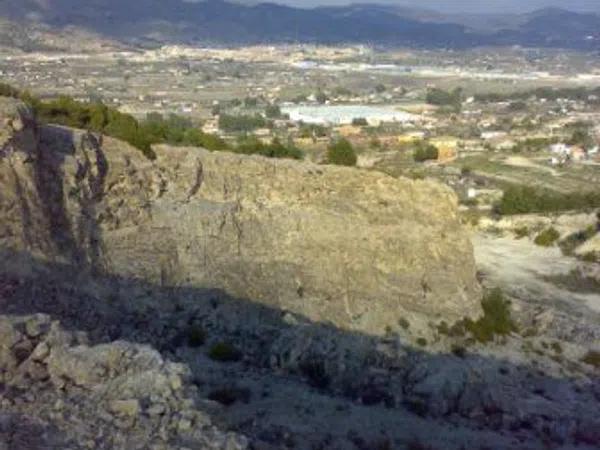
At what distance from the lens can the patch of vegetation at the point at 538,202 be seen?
5625 centimetres

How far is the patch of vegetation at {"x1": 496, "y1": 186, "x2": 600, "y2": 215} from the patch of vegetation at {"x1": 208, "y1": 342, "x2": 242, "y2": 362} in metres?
36.5

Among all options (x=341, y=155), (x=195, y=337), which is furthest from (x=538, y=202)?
(x=195, y=337)

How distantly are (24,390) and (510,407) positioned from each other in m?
13.5

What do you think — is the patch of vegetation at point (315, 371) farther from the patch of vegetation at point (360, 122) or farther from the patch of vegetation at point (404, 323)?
the patch of vegetation at point (360, 122)

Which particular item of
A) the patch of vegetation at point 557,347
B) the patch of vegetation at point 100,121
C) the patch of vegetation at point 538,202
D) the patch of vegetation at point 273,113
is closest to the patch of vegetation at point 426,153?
the patch of vegetation at point 538,202

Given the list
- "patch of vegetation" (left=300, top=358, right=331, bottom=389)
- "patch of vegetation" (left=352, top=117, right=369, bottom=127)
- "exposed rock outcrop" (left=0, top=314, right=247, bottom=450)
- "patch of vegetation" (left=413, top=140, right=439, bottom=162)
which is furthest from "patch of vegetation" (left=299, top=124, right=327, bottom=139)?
"exposed rock outcrop" (left=0, top=314, right=247, bottom=450)

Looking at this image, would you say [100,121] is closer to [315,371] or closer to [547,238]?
[315,371]

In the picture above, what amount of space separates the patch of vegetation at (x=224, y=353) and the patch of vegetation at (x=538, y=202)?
3646 cm

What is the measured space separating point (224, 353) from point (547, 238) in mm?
29914

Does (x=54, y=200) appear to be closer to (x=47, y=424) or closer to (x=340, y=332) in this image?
(x=340, y=332)

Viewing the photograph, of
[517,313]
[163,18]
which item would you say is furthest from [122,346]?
[163,18]

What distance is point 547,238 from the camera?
159 feet

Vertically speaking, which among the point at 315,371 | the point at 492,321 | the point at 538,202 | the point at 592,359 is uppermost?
the point at 315,371

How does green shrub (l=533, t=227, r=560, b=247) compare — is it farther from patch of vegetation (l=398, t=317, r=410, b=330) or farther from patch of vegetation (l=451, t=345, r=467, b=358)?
patch of vegetation (l=398, t=317, r=410, b=330)
